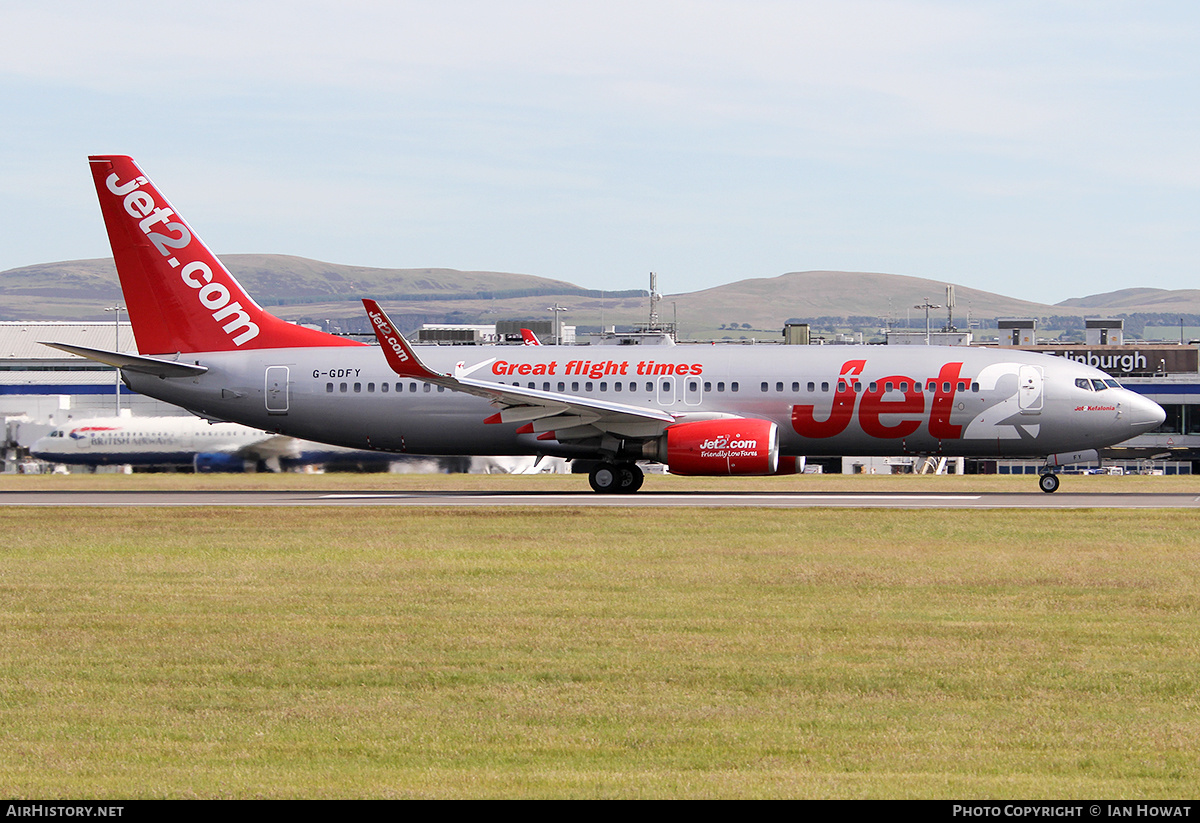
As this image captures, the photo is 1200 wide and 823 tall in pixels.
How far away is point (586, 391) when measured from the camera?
39719 mm

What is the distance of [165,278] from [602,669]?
31.0 metres

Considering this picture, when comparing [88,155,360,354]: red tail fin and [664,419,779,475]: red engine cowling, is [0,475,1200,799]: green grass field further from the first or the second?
[88,155,360,354]: red tail fin

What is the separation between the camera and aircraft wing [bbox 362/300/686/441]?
1447 inches

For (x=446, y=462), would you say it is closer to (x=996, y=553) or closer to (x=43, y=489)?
(x=43, y=489)

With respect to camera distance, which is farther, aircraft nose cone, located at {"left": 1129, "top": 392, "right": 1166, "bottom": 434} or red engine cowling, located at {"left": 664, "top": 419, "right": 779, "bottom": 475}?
aircraft nose cone, located at {"left": 1129, "top": 392, "right": 1166, "bottom": 434}

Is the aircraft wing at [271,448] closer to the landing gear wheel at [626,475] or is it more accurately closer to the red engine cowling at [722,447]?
the landing gear wheel at [626,475]

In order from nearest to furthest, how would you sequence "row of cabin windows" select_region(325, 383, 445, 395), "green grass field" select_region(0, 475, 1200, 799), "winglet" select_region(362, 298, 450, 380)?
1. "green grass field" select_region(0, 475, 1200, 799)
2. "winglet" select_region(362, 298, 450, 380)
3. "row of cabin windows" select_region(325, 383, 445, 395)

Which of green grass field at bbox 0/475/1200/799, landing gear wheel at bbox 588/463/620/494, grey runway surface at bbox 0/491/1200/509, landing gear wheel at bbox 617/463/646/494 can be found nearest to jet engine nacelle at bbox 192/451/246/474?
grey runway surface at bbox 0/491/1200/509

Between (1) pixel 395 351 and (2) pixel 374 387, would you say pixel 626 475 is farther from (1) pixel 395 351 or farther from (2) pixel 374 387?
(2) pixel 374 387

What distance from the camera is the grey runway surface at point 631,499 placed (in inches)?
1357

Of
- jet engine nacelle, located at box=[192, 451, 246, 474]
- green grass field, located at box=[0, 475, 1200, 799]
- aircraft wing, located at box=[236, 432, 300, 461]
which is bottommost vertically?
jet engine nacelle, located at box=[192, 451, 246, 474]

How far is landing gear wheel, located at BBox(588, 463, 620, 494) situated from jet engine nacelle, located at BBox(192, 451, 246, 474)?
19.2 m

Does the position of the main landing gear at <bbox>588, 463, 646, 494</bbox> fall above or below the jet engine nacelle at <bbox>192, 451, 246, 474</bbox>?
above

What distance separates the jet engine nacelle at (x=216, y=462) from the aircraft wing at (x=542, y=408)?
1714 centimetres
